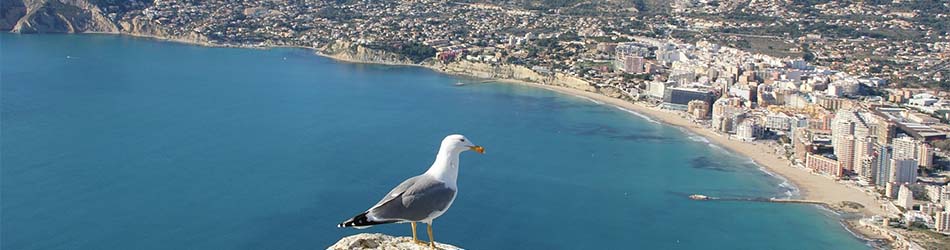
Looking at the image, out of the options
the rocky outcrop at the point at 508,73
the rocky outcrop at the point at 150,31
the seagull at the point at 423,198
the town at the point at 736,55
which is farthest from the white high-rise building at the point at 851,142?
the rocky outcrop at the point at 150,31

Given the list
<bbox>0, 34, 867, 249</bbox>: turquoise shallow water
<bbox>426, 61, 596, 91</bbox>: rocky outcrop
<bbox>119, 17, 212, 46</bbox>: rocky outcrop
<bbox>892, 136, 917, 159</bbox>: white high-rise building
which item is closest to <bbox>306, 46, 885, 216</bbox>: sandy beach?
<bbox>0, 34, 867, 249</bbox>: turquoise shallow water

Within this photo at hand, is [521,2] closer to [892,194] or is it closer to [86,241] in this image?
[892,194]

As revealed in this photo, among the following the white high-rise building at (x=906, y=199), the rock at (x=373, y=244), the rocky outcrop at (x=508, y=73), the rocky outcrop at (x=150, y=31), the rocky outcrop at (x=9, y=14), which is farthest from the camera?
the rocky outcrop at (x=9, y=14)

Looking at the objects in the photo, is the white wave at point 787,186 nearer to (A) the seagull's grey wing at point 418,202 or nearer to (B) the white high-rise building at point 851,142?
(B) the white high-rise building at point 851,142

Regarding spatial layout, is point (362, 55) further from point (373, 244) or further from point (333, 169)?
point (373, 244)

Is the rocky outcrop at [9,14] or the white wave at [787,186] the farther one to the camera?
the rocky outcrop at [9,14]

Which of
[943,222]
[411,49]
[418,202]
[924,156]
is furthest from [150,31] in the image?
[418,202]
